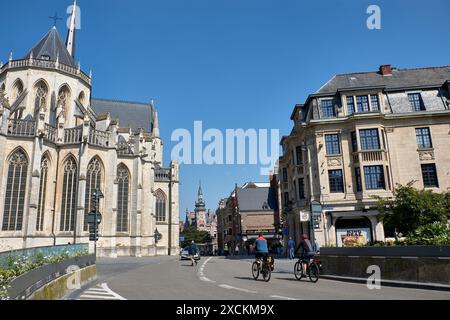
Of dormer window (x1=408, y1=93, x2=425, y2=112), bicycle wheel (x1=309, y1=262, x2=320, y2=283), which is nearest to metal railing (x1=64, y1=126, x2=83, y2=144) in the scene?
bicycle wheel (x1=309, y1=262, x2=320, y2=283)

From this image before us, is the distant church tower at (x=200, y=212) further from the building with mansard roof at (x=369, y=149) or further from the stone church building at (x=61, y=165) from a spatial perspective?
the building with mansard roof at (x=369, y=149)

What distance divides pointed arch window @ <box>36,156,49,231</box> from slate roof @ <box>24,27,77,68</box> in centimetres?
1508

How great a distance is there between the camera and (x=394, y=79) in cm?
2994

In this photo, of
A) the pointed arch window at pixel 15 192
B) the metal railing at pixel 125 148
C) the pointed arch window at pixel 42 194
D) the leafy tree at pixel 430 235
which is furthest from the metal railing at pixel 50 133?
the leafy tree at pixel 430 235

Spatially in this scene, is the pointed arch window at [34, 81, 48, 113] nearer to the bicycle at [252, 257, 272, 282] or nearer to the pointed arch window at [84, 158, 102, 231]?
the pointed arch window at [84, 158, 102, 231]

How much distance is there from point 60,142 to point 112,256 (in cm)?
1239

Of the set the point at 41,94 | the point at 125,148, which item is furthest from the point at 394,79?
the point at 41,94

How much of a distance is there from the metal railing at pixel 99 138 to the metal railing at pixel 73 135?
1.12 metres

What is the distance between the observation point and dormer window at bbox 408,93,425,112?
27562mm

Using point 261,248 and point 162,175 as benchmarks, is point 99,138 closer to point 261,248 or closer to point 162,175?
point 162,175

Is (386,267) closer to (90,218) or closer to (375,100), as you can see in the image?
(90,218)

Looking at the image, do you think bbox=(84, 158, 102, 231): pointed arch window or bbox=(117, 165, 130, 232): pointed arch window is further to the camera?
bbox=(117, 165, 130, 232): pointed arch window

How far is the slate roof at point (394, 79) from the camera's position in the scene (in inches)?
1132
